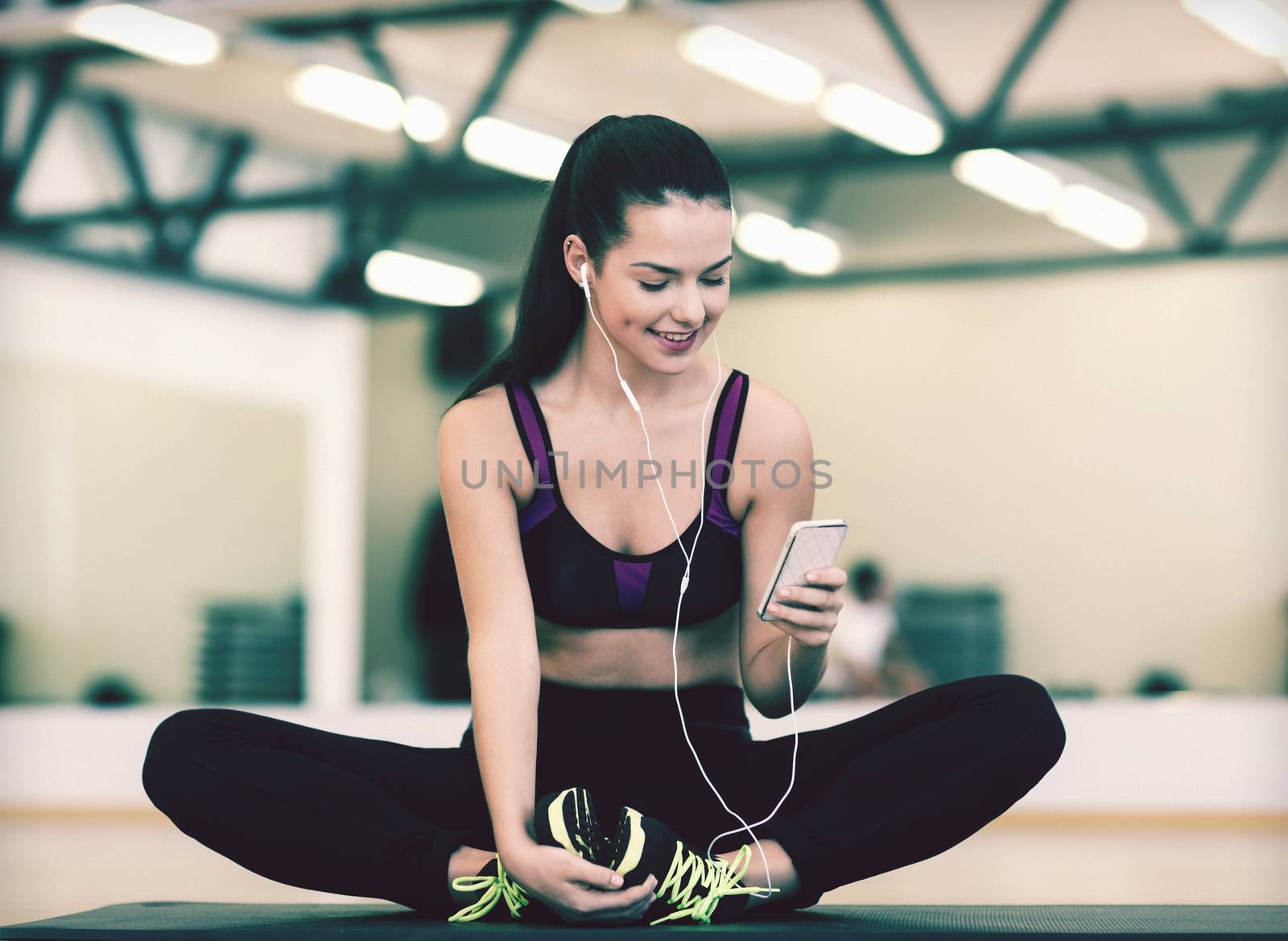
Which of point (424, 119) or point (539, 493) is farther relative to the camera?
point (424, 119)

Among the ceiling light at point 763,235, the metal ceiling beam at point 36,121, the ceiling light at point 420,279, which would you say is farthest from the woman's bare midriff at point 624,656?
the ceiling light at point 763,235

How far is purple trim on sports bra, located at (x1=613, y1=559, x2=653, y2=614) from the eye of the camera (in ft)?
5.71

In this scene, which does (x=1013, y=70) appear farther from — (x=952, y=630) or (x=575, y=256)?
(x=575, y=256)

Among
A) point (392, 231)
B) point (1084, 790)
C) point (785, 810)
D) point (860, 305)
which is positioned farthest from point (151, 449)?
point (785, 810)

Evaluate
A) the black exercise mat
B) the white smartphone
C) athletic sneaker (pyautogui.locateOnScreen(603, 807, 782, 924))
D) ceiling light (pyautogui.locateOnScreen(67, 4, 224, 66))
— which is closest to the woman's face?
the white smartphone

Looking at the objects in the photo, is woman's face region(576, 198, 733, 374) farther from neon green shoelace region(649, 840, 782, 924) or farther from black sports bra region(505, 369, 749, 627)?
neon green shoelace region(649, 840, 782, 924)

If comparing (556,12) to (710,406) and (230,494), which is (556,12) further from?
(710,406)

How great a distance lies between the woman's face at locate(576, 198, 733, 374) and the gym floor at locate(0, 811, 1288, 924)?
35.7 inches

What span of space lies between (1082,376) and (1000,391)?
383mm

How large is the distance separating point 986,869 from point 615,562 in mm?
1535

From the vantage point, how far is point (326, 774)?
169 cm

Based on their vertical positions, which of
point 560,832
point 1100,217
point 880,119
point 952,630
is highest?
point 880,119

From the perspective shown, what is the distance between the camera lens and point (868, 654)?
566 centimetres

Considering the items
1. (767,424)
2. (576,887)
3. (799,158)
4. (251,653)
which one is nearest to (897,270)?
(799,158)
